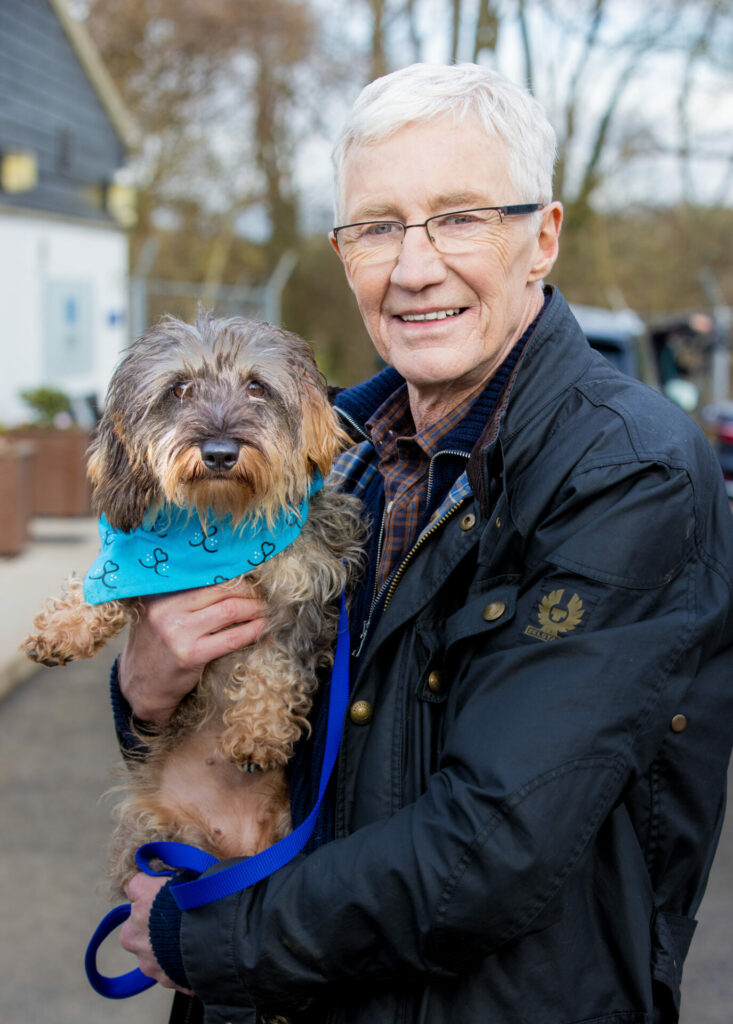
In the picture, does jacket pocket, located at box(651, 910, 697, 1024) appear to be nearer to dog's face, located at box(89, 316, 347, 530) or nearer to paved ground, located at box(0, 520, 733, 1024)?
dog's face, located at box(89, 316, 347, 530)

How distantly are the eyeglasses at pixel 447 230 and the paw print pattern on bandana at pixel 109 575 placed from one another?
0.90 metres

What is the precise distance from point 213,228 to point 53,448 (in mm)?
16746

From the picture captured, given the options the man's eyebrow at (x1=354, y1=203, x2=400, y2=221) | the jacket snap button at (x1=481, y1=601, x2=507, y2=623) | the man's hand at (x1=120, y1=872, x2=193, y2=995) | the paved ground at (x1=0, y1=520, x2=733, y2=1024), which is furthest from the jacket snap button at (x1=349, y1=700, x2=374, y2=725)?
the paved ground at (x1=0, y1=520, x2=733, y2=1024)

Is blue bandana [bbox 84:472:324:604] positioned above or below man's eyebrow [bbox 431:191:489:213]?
below

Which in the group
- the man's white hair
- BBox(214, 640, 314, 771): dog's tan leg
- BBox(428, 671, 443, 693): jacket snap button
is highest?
the man's white hair

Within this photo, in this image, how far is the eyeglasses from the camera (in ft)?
6.07

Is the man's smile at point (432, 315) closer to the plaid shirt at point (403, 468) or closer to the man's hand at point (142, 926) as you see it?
the plaid shirt at point (403, 468)

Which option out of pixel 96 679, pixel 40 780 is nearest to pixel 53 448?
pixel 96 679

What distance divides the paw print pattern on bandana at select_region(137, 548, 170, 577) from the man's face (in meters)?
0.69

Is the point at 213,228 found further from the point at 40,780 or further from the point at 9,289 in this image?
the point at 40,780

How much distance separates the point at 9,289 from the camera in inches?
561

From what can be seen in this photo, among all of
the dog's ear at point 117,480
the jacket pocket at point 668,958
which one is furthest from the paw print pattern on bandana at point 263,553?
the jacket pocket at point 668,958

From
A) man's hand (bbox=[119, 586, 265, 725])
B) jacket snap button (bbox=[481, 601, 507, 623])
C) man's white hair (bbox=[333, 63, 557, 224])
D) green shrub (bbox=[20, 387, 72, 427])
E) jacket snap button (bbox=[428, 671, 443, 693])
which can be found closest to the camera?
jacket snap button (bbox=[481, 601, 507, 623])

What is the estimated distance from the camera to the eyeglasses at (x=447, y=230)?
1851mm
